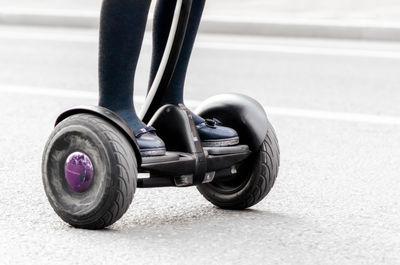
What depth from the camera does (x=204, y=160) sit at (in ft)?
12.1

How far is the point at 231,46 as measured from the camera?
9984mm

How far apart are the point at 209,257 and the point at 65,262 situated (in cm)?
44

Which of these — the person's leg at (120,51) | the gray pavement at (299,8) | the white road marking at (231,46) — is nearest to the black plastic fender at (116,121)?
the person's leg at (120,51)

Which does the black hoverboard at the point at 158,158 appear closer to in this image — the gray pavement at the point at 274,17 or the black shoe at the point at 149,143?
the black shoe at the point at 149,143

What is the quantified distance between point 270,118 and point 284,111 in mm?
263

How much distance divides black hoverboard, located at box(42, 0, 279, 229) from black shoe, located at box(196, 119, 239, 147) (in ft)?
0.09

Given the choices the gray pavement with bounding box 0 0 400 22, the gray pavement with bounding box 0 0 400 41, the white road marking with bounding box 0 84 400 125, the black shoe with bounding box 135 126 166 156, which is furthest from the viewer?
the gray pavement with bounding box 0 0 400 22

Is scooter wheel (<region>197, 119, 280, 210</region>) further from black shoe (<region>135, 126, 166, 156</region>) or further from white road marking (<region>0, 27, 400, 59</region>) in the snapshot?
white road marking (<region>0, 27, 400, 59</region>)

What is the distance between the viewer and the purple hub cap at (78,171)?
352 centimetres

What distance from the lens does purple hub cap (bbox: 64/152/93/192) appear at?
352 cm

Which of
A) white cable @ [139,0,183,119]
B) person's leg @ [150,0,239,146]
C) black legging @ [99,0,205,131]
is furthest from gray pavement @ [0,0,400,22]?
black legging @ [99,0,205,131]

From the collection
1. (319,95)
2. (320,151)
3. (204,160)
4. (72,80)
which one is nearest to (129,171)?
(204,160)

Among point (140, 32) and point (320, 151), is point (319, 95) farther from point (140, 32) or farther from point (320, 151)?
point (140, 32)

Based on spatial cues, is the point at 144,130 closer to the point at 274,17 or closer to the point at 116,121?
the point at 116,121
